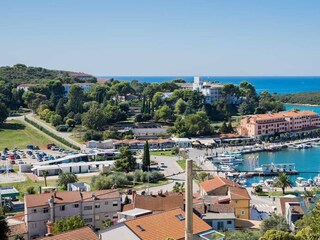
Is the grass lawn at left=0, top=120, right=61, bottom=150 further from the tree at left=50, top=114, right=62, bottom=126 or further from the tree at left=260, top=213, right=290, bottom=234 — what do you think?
the tree at left=260, top=213, right=290, bottom=234

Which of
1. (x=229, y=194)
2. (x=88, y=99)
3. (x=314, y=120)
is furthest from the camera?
(x=88, y=99)

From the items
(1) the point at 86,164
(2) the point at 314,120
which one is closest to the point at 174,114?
(2) the point at 314,120

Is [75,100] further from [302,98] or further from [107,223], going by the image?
[302,98]

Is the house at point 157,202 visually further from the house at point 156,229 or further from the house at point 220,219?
the house at point 156,229

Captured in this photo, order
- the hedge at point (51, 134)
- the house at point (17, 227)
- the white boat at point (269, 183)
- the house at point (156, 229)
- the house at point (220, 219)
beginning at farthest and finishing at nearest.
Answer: the hedge at point (51, 134) → the white boat at point (269, 183) → the house at point (220, 219) → the house at point (17, 227) → the house at point (156, 229)

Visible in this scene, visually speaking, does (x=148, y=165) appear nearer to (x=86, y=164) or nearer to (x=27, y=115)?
(x=86, y=164)

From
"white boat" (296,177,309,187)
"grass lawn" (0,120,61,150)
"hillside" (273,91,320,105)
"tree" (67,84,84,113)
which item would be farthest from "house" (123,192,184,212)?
"hillside" (273,91,320,105)

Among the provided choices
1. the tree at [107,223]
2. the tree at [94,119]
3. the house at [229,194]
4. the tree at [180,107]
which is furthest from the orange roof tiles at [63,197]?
the tree at [180,107]
